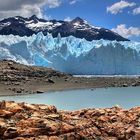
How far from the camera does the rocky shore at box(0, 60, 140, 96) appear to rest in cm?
6364

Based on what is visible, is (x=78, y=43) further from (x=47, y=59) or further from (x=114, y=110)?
(x=114, y=110)

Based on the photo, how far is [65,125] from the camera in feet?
36.8

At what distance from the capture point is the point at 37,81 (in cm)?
6925

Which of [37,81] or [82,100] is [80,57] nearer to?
[37,81]

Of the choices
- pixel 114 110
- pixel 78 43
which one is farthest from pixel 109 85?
pixel 114 110

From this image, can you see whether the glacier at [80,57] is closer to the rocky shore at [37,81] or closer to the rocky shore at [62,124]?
the rocky shore at [37,81]

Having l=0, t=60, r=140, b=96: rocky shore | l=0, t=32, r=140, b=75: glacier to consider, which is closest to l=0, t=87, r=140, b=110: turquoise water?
l=0, t=60, r=140, b=96: rocky shore

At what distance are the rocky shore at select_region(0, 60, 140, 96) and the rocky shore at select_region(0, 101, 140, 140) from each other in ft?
155

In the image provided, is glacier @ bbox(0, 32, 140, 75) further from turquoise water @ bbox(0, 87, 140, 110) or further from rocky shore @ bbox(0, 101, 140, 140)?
rocky shore @ bbox(0, 101, 140, 140)

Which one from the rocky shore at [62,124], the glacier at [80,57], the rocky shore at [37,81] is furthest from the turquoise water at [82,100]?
the glacier at [80,57]

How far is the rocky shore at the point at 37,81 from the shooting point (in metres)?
63.6

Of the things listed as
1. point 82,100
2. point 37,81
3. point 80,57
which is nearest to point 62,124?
point 82,100

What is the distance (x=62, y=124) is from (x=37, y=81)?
5825 centimetres

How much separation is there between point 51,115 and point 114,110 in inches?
92.0
